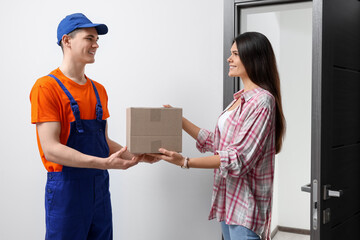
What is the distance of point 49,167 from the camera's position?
172 cm

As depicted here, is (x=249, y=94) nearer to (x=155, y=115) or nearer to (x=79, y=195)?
(x=155, y=115)

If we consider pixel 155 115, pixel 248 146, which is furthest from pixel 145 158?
pixel 248 146

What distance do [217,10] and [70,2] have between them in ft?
3.06

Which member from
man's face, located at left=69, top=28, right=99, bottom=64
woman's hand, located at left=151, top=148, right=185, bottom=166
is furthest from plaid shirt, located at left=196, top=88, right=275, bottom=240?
man's face, located at left=69, top=28, right=99, bottom=64

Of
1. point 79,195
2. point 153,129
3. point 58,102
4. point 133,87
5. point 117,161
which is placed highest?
point 133,87

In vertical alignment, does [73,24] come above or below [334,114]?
above

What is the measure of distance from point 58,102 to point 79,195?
0.41 meters

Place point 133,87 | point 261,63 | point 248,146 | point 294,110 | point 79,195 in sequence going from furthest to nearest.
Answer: point 294,110 < point 133,87 < point 79,195 < point 261,63 < point 248,146

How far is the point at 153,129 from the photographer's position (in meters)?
1.50

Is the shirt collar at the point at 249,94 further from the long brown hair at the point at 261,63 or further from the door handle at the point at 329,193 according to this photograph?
the door handle at the point at 329,193

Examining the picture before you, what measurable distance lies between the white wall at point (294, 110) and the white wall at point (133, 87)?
1682 millimetres

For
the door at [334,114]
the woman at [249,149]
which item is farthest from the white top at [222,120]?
the door at [334,114]

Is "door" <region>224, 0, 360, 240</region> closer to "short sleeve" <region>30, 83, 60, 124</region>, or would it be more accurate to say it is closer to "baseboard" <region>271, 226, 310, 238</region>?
"short sleeve" <region>30, 83, 60, 124</region>

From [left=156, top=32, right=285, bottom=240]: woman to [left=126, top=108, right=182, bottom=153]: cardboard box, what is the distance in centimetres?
5
